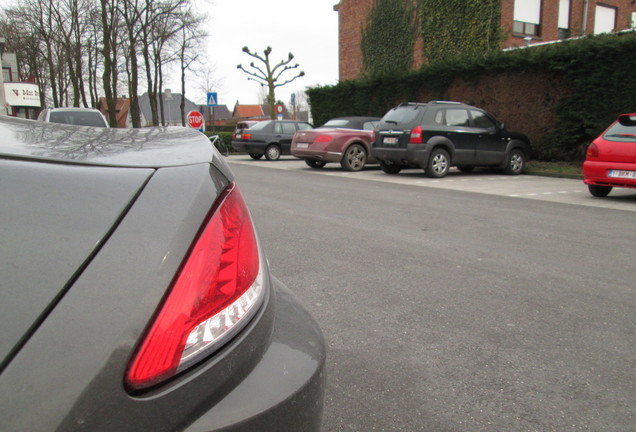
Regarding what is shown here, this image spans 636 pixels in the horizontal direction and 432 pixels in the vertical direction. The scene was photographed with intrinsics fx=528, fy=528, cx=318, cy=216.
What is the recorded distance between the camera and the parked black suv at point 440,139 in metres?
12.2

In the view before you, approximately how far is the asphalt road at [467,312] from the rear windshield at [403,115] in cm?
522

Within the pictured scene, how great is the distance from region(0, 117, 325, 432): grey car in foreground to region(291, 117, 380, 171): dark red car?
42.8 feet

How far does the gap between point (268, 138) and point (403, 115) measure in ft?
27.8

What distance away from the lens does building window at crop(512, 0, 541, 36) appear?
23.8 meters

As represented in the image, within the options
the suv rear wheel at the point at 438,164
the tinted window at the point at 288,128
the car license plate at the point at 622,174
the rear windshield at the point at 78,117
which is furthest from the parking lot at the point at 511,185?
the rear windshield at the point at 78,117

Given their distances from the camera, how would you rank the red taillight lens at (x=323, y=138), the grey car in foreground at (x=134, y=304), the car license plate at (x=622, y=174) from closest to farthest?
the grey car in foreground at (x=134, y=304) < the car license plate at (x=622, y=174) < the red taillight lens at (x=323, y=138)

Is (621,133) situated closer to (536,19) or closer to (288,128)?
(288,128)

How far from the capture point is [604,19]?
27469mm

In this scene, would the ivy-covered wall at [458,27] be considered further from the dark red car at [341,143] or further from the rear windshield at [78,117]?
the rear windshield at [78,117]

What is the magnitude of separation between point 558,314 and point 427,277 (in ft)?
3.44

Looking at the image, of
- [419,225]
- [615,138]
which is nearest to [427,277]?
[419,225]

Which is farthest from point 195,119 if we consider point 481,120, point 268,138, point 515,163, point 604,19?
point 604,19

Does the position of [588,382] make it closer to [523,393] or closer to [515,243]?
[523,393]

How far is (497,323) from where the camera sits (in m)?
3.20
